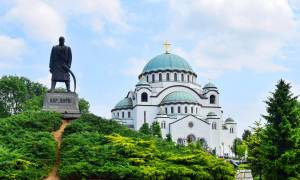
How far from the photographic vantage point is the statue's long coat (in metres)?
25.3

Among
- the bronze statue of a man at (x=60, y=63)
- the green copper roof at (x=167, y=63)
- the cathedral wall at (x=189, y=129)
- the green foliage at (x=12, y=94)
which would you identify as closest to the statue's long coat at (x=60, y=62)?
the bronze statue of a man at (x=60, y=63)

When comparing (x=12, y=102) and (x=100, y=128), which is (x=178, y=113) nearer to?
(x=12, y=102)

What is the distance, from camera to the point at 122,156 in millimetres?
18234

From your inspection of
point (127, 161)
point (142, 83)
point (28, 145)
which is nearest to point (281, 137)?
point (127, 161)

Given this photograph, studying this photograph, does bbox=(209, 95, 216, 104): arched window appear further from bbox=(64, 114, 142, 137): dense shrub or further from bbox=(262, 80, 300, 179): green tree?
bbox=(64, 114, 142, 137): dense shrub

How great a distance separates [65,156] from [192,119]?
5605 centimetres

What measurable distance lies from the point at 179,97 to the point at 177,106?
55.8 inches

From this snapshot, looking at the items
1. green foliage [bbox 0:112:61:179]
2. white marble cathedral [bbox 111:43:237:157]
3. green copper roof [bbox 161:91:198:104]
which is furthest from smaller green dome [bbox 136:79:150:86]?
green foliage [bbox 0:112:61:179]

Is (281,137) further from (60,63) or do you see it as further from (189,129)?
(189,129)

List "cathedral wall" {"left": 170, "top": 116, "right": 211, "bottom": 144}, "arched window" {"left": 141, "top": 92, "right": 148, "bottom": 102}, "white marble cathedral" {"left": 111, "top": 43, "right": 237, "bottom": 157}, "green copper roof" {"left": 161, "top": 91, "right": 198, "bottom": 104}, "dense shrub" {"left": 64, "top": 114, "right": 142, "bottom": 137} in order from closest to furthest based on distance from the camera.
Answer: "dense shrub" {"left": 64, "top": 114, "right": 142, "bottom": 137} → "cathedral wall" {"left": 170, "top": 116, "right": 211, "bottom": 144} → "white marble cathedral" {"left": 111, "top": 43, "right": 237, "bottom": 157} → "green copper roof" {"left": 161, "top": 91, "right": 198, "bottom": 104} → "arched window" {"left": 141, "top": 92, "right": 148, "bottom": 102}

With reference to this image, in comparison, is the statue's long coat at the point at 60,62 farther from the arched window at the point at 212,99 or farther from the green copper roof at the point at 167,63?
the arched window at the point at 212,99

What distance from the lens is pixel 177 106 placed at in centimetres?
7488

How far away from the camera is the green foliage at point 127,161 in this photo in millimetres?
16969

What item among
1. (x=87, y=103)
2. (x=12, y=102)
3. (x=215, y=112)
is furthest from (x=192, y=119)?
(x=12, y=102)
